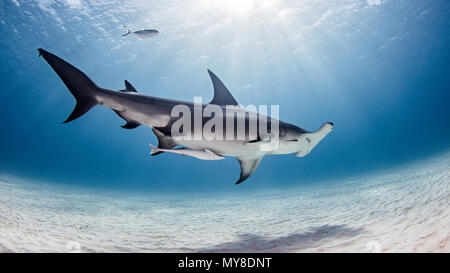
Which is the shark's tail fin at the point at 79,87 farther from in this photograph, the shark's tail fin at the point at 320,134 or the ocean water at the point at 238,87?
the shark's tail fin at the point at 320,134

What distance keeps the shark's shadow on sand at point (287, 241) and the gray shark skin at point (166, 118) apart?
48.6 inches

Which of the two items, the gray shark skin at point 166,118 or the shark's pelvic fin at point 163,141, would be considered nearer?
the gray shark skin at point 166,118

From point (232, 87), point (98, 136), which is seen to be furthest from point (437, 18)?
point (98, 136)

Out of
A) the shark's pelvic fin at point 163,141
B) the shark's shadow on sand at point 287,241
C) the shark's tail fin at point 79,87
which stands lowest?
the shark's shadow on sand at point 287,241

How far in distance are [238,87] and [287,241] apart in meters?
31.8

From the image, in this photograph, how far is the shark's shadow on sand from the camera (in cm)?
336

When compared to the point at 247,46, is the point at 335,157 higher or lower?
higher

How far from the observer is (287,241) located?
3721mm

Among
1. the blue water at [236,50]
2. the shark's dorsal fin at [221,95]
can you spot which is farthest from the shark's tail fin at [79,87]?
the blue water at [236,50]

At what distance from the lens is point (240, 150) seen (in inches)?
140

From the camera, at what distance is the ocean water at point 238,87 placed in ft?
13.3

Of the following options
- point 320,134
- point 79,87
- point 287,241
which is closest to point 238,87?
point 320,134

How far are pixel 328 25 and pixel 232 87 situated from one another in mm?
15572
